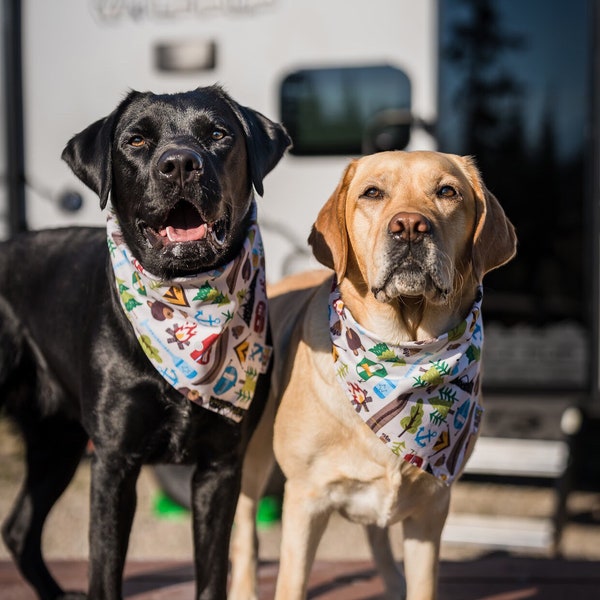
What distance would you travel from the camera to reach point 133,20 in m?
5.66

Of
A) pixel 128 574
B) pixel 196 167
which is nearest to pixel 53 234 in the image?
pixel 196 167

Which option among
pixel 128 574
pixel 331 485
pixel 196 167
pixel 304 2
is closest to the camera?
pixel 196 167

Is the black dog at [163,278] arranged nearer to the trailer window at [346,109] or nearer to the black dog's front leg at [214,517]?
the black dog's front leg at [214,517]

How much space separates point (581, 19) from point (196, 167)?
148 inches

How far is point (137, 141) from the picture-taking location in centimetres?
288

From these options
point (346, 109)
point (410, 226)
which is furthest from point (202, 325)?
point (346, 109)

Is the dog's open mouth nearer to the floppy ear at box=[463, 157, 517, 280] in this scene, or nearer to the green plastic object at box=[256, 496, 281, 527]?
the floppy ear at box=[463, 157, 517, 280]

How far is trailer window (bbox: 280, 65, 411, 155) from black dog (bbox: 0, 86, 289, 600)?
2.53m

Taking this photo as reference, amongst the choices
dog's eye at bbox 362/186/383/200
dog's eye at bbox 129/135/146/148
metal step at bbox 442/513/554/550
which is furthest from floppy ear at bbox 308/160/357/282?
metal step at bbox 442/513/554/550

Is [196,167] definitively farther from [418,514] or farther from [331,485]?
[418,514]

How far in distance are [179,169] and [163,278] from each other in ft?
1.23

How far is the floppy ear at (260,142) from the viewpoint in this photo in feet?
9.71

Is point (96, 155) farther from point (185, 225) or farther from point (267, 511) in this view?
point (267, 511)

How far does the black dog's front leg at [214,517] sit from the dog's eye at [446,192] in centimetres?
A: 106
